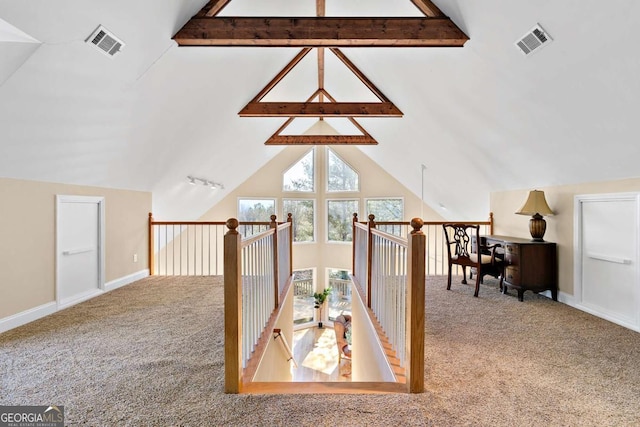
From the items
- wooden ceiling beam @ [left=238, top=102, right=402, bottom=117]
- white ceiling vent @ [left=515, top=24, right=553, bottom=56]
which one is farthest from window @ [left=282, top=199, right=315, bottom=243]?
white ceiling vent @ [left=515, top=24, right=553, bottom=56]

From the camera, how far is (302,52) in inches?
173

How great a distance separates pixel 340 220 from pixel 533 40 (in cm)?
634

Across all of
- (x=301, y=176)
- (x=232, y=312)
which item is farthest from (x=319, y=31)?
(x=301, y=176)

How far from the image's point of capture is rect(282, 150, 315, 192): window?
830cm

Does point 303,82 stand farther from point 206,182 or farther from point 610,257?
point 610,257

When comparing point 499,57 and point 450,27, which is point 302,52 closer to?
point 450,27

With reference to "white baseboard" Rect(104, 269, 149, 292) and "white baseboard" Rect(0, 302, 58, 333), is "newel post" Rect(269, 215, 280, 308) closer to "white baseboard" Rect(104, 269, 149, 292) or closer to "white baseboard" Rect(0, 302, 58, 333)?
"white baseboard" Rect(0, 302, 58, 333)

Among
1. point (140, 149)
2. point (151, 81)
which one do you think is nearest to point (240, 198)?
point (140, 149)

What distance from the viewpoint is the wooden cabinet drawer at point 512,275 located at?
143 inches

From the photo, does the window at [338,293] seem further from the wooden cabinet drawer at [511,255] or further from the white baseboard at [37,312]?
the white baseboard at [37,312]

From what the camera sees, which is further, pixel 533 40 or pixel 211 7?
pixel 211 7

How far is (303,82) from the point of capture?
539 centimetres

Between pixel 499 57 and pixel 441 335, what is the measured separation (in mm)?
2565

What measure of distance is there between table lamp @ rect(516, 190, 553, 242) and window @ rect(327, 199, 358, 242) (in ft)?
15.9
